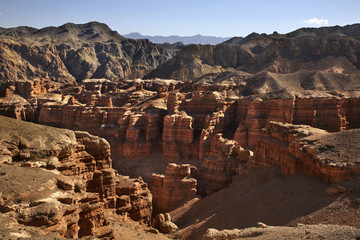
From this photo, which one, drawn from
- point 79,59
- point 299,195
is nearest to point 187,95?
point 299,195

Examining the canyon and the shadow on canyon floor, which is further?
the shadow on canyon floor

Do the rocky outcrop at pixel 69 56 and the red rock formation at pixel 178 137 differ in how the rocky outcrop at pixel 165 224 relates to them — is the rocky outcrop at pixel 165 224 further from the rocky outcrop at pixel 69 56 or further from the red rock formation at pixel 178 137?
the rocky outcrop at pixel 69 56

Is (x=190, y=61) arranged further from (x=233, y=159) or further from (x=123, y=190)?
(x=123, y=190)

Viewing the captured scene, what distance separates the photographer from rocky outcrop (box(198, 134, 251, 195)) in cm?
3241

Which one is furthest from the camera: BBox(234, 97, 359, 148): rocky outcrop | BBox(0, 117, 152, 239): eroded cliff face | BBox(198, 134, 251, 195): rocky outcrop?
BBox(234, 97, 359, 148): rocky outcrop

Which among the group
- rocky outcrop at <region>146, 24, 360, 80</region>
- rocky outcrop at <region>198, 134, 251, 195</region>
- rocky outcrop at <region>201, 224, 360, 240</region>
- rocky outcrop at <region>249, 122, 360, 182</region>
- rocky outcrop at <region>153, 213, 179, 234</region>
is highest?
rocky outcrop at <region>146, 24, 360, 80</region>

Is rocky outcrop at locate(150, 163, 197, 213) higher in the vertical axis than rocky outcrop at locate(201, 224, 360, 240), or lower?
lower

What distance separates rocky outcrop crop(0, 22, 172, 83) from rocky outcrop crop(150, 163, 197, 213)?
91.5 m

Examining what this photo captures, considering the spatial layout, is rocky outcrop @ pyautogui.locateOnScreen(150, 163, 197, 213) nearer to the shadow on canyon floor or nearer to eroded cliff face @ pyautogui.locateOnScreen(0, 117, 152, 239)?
the shadow on canyon floor

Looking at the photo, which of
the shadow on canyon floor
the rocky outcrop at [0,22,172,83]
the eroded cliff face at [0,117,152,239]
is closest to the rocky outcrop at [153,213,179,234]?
the shadow on canyon floor

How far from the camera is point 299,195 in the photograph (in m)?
21.2

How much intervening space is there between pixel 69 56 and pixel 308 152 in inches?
5276

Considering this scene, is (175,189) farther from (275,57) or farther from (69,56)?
(69,56)

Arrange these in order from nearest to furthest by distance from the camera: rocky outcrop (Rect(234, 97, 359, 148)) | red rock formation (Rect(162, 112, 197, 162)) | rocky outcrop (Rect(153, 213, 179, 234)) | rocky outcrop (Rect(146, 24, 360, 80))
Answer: rocky outcrop (Rect(153, 213, 179, 234)), rocky outcrop (Rect(234, 97, 359, 148)), red rock formation (Rect(162, 112, 197, 162)), rocky outcrop (Rect(146, 24, 360, 80))
